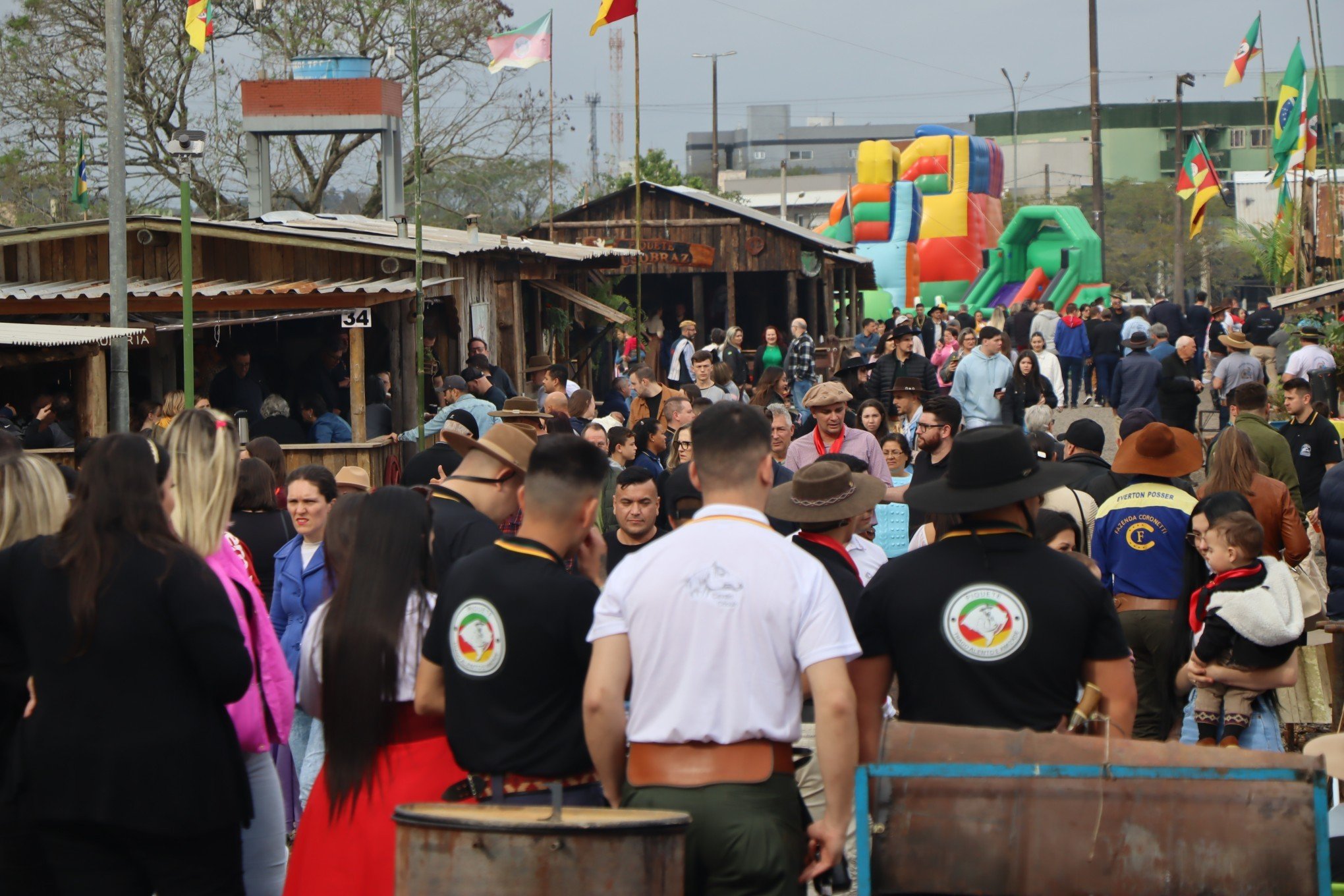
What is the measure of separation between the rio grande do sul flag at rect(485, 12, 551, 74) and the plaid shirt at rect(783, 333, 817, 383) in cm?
457

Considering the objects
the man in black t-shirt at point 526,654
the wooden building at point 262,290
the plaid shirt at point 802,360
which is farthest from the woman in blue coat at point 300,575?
the plaid shirt at point 802,360

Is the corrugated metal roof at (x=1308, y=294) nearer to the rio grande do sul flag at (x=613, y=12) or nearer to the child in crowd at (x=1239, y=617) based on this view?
the rio grande do sul flag at (x=613, y=12)

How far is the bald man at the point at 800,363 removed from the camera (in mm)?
17891

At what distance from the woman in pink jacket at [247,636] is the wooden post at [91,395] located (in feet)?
28.5

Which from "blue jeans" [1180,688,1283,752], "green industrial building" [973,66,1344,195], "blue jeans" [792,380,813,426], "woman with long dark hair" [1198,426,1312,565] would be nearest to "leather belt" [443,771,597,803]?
"blue jeans" [1180,688,1283,752]

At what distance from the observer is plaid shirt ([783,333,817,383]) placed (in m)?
18.0

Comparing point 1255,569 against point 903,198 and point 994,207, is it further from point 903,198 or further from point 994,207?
point 994,207

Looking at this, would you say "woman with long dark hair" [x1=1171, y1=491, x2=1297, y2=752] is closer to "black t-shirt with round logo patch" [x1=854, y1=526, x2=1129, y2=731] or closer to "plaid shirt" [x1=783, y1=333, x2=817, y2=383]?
"black t-shirt with round logo patch" [x1=854, y1=526, x2=1129, y2=731]

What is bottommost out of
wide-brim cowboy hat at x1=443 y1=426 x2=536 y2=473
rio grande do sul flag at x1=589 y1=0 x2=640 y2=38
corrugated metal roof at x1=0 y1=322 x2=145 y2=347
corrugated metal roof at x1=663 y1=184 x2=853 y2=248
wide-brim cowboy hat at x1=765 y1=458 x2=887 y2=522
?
wide-brim cowboy hat at x1=765 y1=458 x2=887 y2=522

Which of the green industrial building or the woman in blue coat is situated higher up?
the green industrial building

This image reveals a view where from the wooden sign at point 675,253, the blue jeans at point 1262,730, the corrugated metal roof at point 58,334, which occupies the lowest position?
the blue jeans at point 1262,730

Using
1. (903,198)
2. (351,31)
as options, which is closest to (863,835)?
(351,31)

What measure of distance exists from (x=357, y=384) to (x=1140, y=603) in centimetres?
861

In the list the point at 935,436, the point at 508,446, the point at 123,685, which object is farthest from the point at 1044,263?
the point at 123,685
